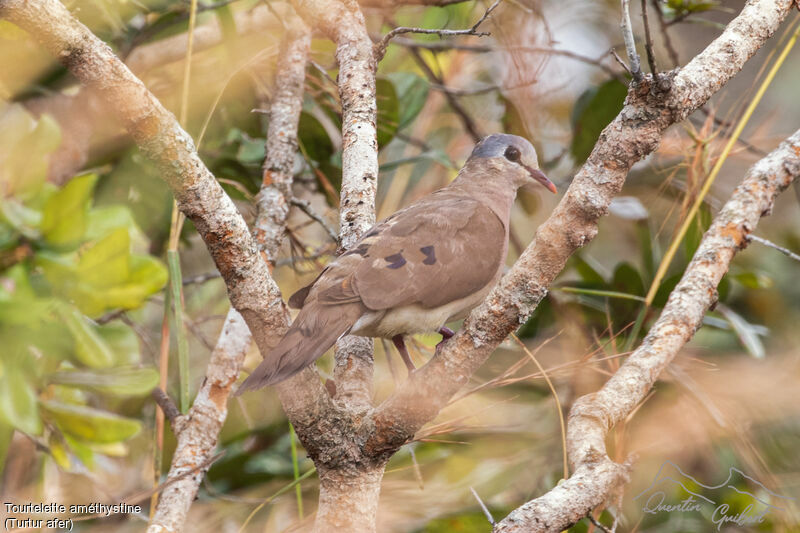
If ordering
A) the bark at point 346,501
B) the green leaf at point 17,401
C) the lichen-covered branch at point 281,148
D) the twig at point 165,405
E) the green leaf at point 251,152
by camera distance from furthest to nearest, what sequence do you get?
the green leaf at point 251,152 → the lichen-covered branch at point 281,148 → the twig at point 165,405 → the bark at point 346,501 → the green leaf at point 17,401

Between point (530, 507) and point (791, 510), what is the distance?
1.50m

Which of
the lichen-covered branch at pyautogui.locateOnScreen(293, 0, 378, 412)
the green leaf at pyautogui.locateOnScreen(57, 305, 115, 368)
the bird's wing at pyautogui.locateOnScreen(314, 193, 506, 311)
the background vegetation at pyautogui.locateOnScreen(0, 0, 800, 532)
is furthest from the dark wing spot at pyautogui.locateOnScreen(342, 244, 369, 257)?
the green leaf at pyautogui.locateOnScreen(57, 305, 115, 368)

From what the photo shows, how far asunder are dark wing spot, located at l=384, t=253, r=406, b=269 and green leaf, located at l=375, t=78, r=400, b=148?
3.29 feet

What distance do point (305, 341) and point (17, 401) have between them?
2.09 feet

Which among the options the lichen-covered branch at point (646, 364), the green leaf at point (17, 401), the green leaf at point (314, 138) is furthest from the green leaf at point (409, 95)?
the green leaf at point (17, 401)

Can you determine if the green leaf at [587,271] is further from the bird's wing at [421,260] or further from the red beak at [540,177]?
the bird's wing at [421,260]

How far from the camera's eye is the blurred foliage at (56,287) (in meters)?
1.38

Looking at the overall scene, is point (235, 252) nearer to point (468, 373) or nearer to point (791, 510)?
point (468, 373)

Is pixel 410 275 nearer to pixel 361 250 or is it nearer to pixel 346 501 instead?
pixel 361 250

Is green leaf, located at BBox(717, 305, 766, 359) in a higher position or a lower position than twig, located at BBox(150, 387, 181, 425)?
lower

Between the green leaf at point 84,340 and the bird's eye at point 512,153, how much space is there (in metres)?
1.92

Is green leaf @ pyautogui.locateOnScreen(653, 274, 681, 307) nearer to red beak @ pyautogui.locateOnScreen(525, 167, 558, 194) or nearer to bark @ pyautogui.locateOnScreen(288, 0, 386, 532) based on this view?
red beak @ pyautogui.locateOnScreen(525, 167, 558, 194)

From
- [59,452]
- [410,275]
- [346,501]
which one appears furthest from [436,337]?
[59,452]

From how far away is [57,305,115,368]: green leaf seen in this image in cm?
143
